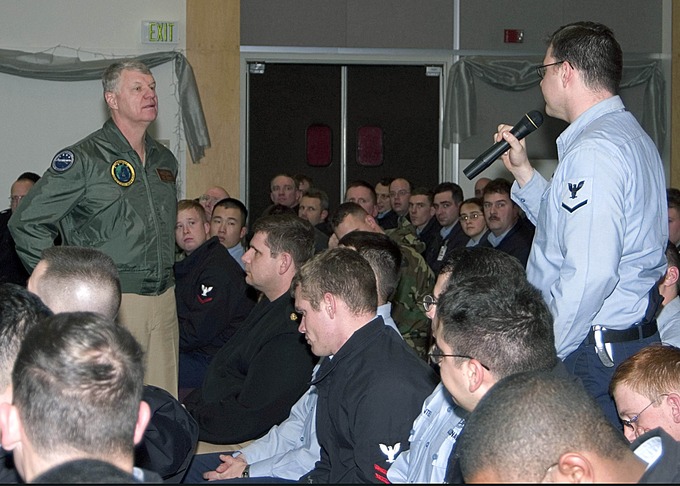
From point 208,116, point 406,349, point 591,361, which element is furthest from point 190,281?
point 208,116

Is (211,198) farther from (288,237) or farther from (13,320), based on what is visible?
(13,320)

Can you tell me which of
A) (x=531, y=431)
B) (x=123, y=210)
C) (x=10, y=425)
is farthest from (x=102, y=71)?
(x=531, y=431)

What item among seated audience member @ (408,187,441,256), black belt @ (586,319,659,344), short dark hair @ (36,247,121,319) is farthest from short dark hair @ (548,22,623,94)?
seated audience member @ (408,187,441,256)

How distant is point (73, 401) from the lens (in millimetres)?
1328

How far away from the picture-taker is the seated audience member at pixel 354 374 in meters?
2.48

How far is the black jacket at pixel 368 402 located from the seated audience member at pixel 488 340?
44cm

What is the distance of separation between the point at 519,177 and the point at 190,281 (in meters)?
2.52

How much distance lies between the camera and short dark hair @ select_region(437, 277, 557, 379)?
1.96m

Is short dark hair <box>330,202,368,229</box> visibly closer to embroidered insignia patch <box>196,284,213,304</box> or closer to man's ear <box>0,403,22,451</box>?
embroidered insignia patch <box>196,284,213,304</box>

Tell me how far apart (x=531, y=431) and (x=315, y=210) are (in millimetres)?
5999

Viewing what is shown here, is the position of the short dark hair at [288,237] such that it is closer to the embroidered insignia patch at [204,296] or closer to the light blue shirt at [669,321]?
the embroidered insignia patch at [204,296]

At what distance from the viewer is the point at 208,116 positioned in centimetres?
802

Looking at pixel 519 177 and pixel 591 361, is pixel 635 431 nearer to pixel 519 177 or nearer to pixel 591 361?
pixel 591 361

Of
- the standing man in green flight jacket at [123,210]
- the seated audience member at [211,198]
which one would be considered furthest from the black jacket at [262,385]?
the seated audience member at [211,198]
